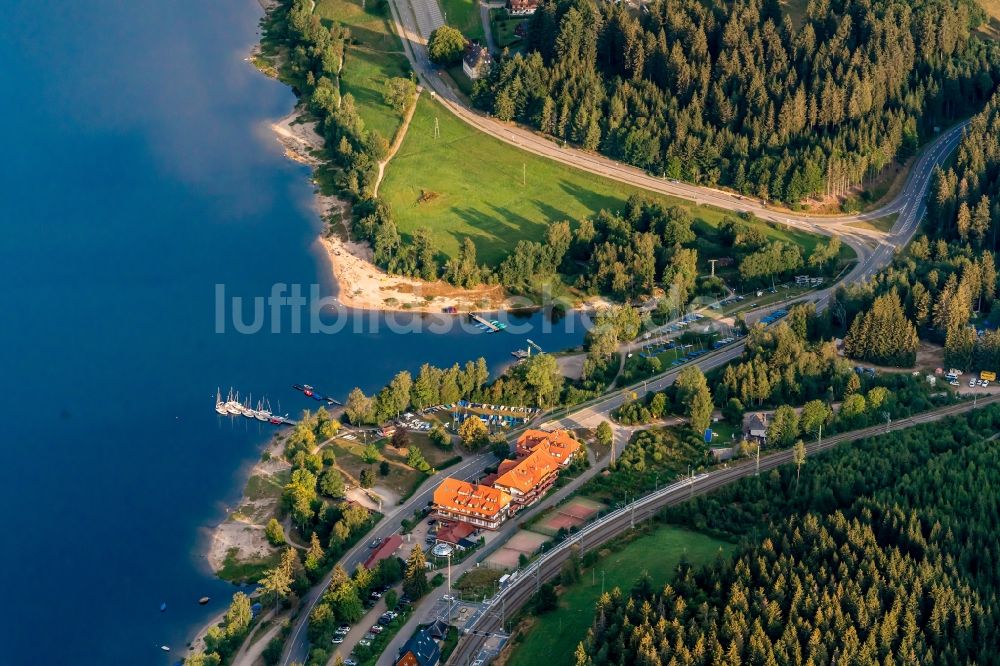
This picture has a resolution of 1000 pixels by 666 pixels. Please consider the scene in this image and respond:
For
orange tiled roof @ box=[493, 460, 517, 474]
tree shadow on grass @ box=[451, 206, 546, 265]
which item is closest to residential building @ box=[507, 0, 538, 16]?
tree shadow on grass @ box=[451, 206, 546, 265]

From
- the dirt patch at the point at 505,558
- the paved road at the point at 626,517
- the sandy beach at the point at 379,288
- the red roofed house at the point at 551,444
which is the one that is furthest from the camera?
the sandy beach at the point at 379,288

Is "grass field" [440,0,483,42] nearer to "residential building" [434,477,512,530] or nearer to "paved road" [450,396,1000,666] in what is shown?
"paved road" [450,396,1000,666]

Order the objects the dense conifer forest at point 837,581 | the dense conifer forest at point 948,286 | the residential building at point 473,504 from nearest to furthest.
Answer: the dense conifer forest at point 837,581
the residential building at point 473,504
the dense conifer forest at point 948,286

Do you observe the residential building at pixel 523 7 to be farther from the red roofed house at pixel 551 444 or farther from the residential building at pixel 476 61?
the red roofed house at pixel 551 444

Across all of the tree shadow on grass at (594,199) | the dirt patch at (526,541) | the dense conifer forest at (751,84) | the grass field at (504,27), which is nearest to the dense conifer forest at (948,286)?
the dense conifer forest at (751,84)

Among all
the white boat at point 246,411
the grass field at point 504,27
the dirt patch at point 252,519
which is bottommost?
the dirt patch at point 252,519

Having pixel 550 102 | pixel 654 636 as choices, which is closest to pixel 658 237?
pixel 550 102

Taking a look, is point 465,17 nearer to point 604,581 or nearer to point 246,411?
point 246,411
